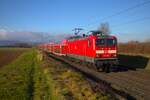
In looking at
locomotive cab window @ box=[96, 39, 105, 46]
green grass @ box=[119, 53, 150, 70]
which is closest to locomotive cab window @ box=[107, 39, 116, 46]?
locomotive cab window @ box=[96, 39, 105, 46]

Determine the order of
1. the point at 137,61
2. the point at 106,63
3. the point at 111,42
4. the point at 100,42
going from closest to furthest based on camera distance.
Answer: the point at 106,63
the point at 100,42
the point at 111,42
the point at 137,61

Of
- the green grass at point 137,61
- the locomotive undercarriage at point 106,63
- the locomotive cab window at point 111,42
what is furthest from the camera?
the green grass at point 137,61

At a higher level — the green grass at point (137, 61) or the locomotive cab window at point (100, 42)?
the locomotive cab window at point (100, 42)

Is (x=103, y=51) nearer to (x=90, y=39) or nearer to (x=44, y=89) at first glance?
(x=90, y=39)

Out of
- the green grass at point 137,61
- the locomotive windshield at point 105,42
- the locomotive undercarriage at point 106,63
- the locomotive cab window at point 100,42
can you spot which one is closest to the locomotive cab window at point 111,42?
the locomotive windshield at point 105,42

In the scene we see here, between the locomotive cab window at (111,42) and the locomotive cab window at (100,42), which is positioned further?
the locomotive cab window at (111,42)

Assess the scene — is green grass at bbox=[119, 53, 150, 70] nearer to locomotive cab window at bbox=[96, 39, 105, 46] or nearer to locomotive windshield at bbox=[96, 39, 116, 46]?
locomotive windshield at bbox=[96, 39, 116, 46]

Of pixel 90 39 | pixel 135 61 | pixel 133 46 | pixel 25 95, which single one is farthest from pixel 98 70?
pixel 133 46

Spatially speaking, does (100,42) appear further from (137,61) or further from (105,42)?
(137,61)

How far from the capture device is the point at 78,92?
12.7 m

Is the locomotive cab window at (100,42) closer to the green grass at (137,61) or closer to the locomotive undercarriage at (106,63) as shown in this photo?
the locomotive undercarriage at (106,63)

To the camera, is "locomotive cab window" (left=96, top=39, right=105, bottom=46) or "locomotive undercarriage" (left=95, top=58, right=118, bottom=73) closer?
"locomotive undercarriage" (left=95, top=58, right=118, bottom=73)

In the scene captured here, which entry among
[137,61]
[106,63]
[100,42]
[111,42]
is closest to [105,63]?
[106,63]

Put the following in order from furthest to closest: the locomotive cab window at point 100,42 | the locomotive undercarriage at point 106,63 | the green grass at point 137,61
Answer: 1. the green grass at point 137,61
2. the locomotive cab window at point 100,42
3. the locomotive undercarriage at point 106,63
